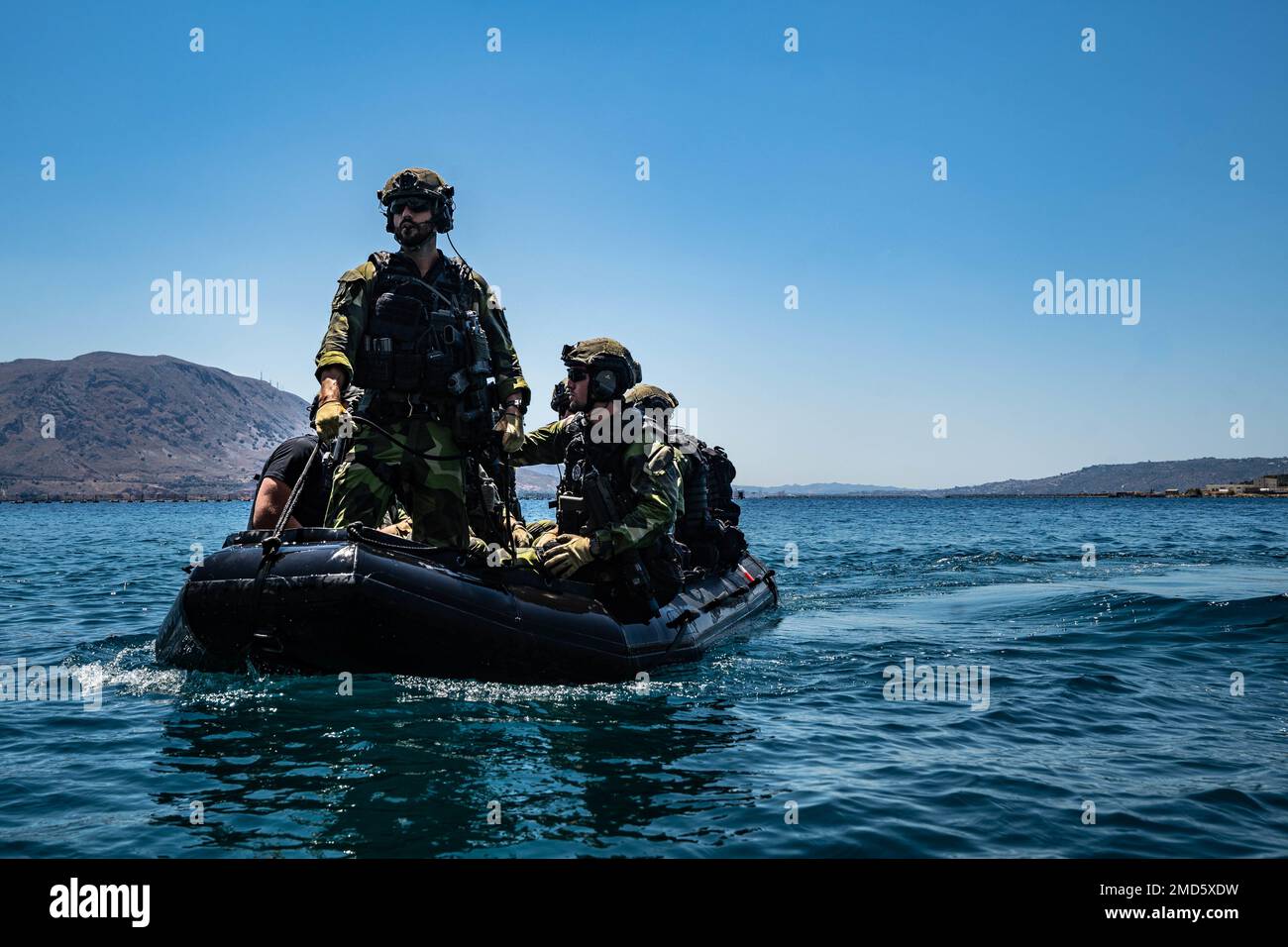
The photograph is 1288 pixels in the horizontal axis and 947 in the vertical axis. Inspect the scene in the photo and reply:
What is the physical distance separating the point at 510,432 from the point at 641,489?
1.41 metres

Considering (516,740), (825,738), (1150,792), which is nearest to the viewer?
(1150,792)

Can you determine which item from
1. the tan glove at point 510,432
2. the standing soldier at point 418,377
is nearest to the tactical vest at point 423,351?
the standing soldier at point 418,377

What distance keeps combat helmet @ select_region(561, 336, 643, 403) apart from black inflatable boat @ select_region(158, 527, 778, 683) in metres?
1.88

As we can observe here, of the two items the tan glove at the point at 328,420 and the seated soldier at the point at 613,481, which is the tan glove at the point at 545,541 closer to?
the seated soldier at the point at 613,481

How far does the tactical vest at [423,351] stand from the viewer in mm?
7785

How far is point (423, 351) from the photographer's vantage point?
784cm

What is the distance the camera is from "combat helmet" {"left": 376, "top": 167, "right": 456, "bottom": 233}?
7.93 m

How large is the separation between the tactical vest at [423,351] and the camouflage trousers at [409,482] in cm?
22

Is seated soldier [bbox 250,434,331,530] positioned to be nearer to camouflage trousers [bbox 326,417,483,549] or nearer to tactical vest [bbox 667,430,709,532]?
camouflage trousers [bbox 326,417,483,549]

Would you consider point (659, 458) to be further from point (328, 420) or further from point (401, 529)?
point (328, 420)
